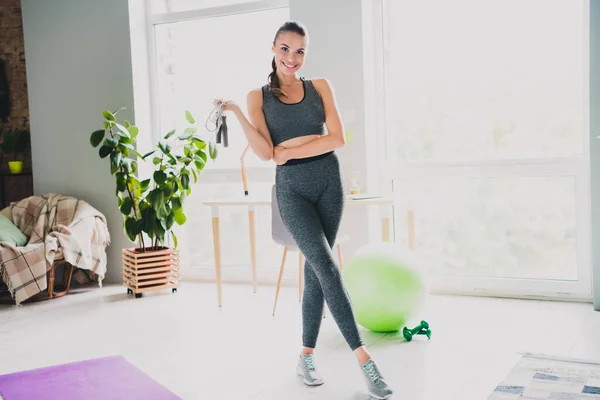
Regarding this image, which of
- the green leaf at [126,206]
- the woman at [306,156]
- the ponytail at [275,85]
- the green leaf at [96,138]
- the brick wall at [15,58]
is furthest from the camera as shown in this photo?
the brick wall at [15,58]

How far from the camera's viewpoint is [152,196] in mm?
4570

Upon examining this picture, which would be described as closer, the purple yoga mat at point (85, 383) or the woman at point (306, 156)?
the woman at point (306, 156)

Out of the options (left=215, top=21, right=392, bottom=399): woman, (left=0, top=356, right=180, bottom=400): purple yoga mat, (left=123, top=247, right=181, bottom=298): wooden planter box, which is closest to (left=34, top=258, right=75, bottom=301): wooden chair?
(left=123, top=247, right=181, bottom=298): wooden planter box

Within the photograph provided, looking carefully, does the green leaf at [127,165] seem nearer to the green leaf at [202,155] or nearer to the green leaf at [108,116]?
the green leaf at [108,116]

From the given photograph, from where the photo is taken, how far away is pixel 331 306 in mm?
2451

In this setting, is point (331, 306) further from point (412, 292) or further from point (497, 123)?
point (497, 123)

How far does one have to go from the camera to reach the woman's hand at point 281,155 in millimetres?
2547

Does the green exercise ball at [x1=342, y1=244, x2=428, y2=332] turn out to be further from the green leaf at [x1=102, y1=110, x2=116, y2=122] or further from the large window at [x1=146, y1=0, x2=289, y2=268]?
the green leaf at [x1=102, y1=110, x2=116, y2=122]

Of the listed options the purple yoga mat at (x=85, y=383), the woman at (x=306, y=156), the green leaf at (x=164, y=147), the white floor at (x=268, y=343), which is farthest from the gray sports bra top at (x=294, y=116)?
the green leaf at (x=164, y=147)

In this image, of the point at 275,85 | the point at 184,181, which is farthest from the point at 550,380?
the point at 184,181

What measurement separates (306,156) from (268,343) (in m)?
1.19

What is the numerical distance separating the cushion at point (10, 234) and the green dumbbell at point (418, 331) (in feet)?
9.58

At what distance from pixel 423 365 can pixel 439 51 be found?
228 centimetres

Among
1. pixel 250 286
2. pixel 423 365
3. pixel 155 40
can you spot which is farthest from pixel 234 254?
pixel 423 365
